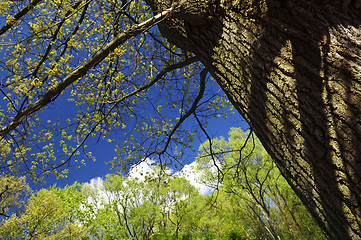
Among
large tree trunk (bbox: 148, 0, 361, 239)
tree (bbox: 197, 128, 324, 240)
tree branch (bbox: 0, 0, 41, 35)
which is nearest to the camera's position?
large tree trunk (bbox: 148, 0, 361, 239)

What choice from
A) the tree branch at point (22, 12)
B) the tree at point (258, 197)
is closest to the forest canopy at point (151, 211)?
the tree at point (258, 197)

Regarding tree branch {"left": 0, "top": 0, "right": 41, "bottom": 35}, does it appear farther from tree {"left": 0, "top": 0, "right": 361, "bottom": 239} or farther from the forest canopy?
the forest canopy

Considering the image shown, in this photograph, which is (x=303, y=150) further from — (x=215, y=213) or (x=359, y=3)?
(x=215, y=213)

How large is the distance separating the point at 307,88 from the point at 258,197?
59.1 ft

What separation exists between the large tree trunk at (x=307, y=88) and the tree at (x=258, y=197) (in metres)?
11.7

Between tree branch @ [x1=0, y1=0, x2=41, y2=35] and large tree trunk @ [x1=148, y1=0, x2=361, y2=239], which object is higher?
tree branch @ [x1=0, y1=0, x2=41, y2=35]

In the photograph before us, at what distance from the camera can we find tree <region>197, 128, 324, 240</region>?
48.3 ft

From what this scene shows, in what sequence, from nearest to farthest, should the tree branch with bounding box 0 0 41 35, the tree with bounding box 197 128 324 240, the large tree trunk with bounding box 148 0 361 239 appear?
the large tree trunk with bounding box 148 0 361 239 < the tree branch with bounding box 0 0 41 35 < the tree with bounding box 197 128 324 240

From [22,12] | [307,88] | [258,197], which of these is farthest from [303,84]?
[258,197]

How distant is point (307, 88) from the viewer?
1.26m

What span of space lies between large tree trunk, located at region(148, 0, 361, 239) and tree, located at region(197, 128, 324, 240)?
38.5ft

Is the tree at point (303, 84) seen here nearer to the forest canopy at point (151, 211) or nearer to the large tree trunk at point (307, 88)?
the large tree trunk at point (307, 88)

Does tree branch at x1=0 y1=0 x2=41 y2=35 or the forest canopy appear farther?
the forest canopy

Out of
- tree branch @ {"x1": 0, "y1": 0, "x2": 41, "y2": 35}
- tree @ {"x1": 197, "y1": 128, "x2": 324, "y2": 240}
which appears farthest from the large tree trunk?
tree @ {"x1": 197, "y1": 128, "x2": 324, "y2": 240}
